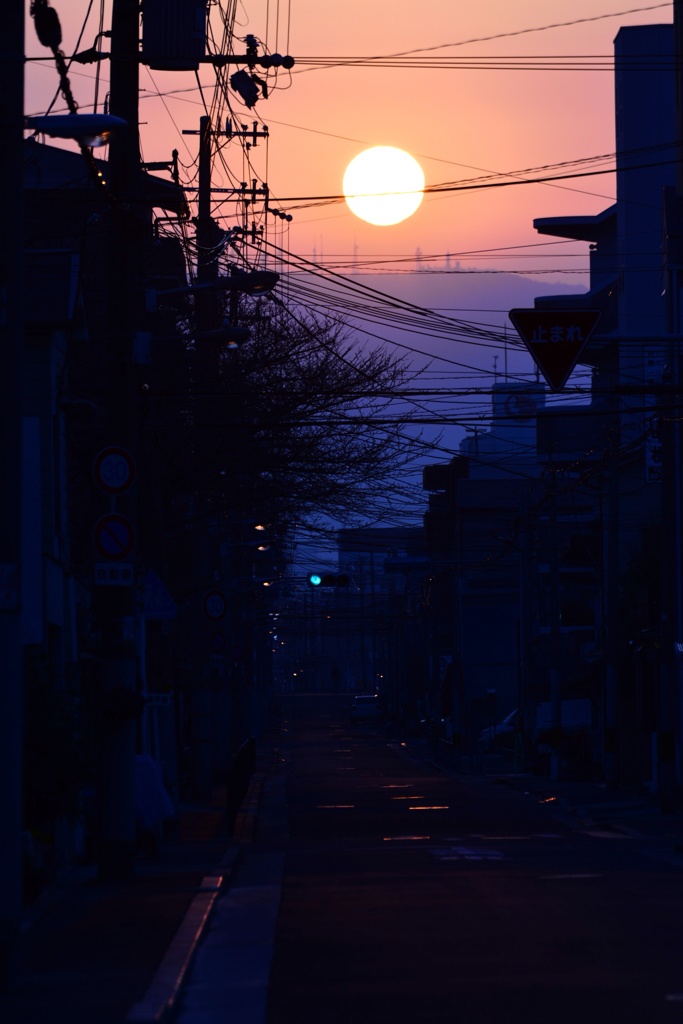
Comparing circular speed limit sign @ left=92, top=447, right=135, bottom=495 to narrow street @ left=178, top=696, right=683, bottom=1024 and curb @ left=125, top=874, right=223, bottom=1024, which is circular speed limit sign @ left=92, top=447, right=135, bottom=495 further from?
curb @ left=125, top=874, right=223, bottom=1024

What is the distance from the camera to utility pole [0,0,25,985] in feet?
35.0

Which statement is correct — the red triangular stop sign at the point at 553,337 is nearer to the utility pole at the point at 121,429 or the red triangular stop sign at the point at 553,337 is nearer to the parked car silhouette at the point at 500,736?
the utility pole at the point at 121,429

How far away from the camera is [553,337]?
59.1ft

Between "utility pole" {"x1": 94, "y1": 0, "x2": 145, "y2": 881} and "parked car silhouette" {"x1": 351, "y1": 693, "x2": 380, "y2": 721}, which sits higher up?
"utility pole" {"x1": 94, "y1": 0, "x2": 145, "y2": 881}

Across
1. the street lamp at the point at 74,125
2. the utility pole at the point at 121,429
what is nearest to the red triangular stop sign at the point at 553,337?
the utility pole at the point at 121,429

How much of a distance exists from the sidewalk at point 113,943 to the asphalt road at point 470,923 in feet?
2.38

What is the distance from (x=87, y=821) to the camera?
21625 millimetres

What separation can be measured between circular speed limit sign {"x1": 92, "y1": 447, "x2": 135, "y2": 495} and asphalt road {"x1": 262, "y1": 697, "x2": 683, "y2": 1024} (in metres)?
4.74

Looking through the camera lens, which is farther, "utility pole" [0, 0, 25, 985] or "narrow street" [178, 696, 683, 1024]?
"utility pole" [0, 0, 25, 985]

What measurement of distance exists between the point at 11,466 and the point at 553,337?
863 cm

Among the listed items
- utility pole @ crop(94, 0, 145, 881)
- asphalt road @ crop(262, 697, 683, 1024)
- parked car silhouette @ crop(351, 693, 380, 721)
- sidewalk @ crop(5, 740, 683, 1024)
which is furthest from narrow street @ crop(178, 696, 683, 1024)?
parked car silhouette @ crop(351, 693, 380, 721)

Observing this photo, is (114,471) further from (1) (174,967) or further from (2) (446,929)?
(1) (174,967)

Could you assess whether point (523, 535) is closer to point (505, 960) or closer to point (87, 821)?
point (87, 821)

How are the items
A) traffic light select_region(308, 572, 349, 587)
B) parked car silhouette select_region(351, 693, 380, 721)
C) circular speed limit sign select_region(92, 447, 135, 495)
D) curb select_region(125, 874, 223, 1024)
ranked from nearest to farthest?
curb select_region(125, 874, 223, 1024)
circular speed limit sign select_region(92, 447, 135, 495)
traffic light select_region(308, 572, 349, 587)
parked car silhouette select_region(351, 693, 380, 721)
